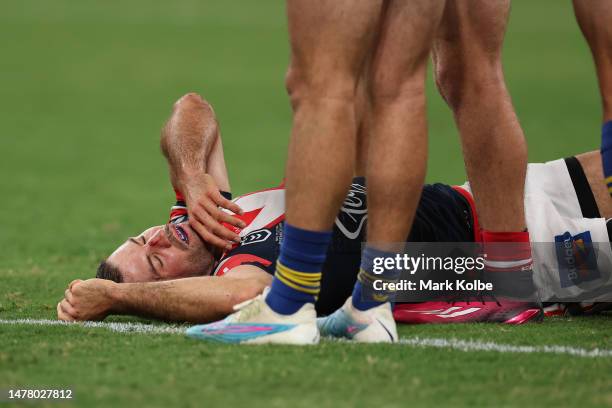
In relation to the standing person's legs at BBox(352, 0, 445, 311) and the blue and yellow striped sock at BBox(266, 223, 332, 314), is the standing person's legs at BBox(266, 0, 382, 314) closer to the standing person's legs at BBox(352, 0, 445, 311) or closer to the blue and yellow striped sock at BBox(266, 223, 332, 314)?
the blue and yellow striped sock at BBox(266, 223, 332, 314)

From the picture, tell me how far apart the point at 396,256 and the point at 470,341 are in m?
0.50

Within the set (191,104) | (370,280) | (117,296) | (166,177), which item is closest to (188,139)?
(191,104)

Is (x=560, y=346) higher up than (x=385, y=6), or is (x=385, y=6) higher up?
(x=385, y=6)

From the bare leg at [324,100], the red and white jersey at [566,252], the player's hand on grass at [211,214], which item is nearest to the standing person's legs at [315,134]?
the bare leg at [324,100]

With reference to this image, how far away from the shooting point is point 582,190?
5512 millimetres

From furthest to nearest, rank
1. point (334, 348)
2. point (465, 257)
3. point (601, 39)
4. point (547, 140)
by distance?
1. point (547, 140)
2. point (465, 257)
3. point (601, 39)
4. point (334, 348)

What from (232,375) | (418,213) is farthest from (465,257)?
(232,375)

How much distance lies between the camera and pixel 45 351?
3971mm

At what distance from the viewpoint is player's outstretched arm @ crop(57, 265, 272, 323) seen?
4617 millimetres

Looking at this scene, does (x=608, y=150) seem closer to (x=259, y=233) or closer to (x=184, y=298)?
(x=259, y=233)

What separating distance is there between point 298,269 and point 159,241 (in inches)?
61.5

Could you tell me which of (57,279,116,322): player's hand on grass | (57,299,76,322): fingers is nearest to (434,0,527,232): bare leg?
(57,279,116,322): player's hand on grass

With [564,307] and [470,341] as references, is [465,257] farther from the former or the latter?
[470,341]

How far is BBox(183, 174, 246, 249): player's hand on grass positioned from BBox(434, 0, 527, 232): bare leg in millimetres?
1139
